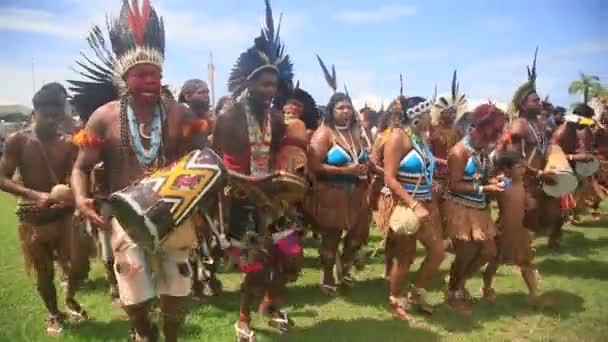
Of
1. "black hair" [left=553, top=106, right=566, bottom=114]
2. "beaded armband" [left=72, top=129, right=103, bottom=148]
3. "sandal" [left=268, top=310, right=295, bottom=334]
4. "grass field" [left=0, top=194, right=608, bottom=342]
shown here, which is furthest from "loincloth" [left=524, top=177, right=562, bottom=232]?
"black hair" [left=553, top=106, right=566, bottom=114]

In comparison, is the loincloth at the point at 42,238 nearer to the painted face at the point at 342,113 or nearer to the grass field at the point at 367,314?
the grass field at the point at 367,314

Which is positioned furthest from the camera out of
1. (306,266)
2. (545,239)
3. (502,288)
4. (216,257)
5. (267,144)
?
(545,239)

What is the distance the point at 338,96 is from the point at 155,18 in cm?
264

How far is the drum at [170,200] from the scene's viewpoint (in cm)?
304

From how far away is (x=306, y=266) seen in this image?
7.18 metres

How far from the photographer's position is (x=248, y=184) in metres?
4.13

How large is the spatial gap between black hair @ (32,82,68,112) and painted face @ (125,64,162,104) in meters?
1.30

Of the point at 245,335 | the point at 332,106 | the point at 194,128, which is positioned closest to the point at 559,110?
the point at 332,106

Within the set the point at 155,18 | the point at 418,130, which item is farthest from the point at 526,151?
the point at 155,18

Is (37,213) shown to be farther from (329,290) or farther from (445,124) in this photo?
(445,124)

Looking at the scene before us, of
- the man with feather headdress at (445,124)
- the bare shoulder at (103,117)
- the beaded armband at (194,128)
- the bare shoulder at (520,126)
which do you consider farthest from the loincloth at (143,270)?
the bare shoulder at (520,126)

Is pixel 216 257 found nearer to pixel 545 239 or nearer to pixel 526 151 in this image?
pixel 526 151

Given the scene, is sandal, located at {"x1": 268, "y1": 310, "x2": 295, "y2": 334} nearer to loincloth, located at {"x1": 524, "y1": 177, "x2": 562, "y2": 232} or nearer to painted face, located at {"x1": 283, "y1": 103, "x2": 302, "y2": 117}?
painted face, located at {"x1": 283, "y1": 103, "x2": 302, "y2": 117}

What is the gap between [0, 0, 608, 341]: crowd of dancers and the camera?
3373 mm
